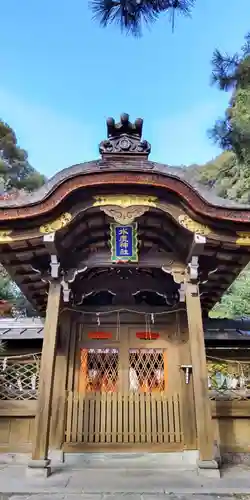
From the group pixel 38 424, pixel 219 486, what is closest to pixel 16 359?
pixel 38 424

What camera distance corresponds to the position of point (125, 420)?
6684mm

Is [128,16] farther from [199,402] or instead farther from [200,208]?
[199,402]

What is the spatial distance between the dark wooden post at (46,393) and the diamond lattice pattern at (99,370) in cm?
212

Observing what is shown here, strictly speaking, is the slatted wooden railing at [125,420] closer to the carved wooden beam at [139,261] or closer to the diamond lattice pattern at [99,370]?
the diamond lattice pattern at [99,370]

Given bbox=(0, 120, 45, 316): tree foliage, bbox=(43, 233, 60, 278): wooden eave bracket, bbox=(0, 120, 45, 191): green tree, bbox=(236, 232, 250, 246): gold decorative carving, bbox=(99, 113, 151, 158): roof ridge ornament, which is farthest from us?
bbox=(0, 120, 45, 191): green tree

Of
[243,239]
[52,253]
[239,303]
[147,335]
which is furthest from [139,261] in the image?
[239,303]

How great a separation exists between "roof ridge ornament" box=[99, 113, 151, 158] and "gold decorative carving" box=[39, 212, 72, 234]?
167 centimetres

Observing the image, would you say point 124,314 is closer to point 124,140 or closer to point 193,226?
point 193,226

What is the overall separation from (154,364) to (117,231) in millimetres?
3212

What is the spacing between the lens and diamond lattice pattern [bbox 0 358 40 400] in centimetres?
703

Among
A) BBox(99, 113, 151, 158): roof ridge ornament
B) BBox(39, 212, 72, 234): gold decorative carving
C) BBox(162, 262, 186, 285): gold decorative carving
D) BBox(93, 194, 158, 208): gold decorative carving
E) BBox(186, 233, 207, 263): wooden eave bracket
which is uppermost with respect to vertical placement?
BBox(99, 113, 151, 158): roof ridge ornament

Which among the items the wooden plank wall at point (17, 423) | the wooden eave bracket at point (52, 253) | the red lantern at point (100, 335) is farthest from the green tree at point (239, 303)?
the wooden eave bracket at point (52, 253)

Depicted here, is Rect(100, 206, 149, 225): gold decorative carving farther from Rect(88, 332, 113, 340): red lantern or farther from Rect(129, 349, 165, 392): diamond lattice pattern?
Rect(129, 349, 165, 392): diamond lattice pattern

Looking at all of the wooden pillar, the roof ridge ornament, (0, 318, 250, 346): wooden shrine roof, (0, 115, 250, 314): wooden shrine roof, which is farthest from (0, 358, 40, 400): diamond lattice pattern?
the roof ridge ornament
